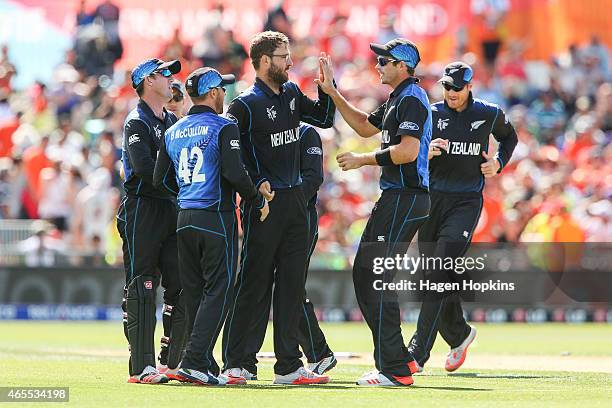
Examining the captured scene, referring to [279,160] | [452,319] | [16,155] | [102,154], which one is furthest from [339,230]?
[279,160]

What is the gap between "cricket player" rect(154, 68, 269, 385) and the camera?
1073cm

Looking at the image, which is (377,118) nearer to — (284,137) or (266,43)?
(284,137)

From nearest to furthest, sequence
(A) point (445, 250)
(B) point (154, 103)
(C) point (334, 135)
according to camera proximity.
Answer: (B) point (154, 103), (A) point (445, 250), (C) point (334, 135)

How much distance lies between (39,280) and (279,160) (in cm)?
1145

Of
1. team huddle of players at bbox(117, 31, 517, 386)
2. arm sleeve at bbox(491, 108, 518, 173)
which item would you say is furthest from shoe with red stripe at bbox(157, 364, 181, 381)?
arm sleeve at bbox(491, 108, 518, 173)

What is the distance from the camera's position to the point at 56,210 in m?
22.1

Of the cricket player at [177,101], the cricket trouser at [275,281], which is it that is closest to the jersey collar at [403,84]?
the cricket trouser at [275,281]

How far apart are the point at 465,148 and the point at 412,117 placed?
2.32 metres

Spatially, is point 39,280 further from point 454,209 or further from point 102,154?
point 454,209

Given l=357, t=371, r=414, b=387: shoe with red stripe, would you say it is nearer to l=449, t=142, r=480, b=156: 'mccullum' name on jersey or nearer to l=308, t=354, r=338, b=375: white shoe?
l=308, t=354, r=338, b=375: white shoe

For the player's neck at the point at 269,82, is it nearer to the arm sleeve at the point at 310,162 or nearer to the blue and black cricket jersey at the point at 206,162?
the blue and black cricket jersey at the point at 206,162

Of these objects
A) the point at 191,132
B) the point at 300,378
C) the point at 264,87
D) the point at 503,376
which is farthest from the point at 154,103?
the point at 503,376

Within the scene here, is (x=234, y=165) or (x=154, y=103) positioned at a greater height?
(x=154, y=103)

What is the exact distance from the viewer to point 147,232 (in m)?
11.3
